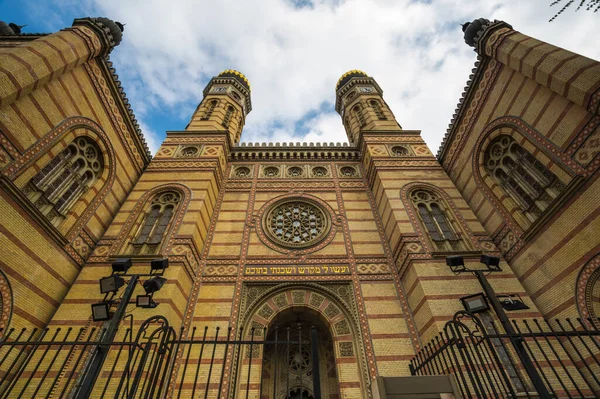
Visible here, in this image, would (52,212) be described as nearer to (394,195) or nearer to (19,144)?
(19,144)

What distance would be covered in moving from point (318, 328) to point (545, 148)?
292 inches

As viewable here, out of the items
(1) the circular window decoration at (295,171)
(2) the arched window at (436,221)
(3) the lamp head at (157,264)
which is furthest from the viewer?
(1) the circular window decoration at (295,171)

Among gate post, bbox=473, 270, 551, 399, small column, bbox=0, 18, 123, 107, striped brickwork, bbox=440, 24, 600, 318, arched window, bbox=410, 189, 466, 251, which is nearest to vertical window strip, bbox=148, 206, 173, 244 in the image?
small column, bbox=0, 18, 123, 107

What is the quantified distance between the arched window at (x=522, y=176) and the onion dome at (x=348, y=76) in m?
11.6

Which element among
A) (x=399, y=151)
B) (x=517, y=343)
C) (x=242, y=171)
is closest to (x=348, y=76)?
(x=399, y=151)

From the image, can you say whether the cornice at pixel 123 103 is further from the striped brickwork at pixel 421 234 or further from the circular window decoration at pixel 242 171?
the striped brickwork at pixel 421 234

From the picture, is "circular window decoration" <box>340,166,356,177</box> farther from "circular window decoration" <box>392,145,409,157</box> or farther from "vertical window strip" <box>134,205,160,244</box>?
"vertical window strip" <box>134,205,160,244</box>

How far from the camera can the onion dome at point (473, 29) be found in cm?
903

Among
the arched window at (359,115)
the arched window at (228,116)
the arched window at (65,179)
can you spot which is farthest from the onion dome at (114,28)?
the arched window at (359,115)

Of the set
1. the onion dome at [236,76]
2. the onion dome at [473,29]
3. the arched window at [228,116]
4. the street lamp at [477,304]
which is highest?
the onion dome at [236,76]

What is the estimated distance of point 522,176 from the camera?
796cm

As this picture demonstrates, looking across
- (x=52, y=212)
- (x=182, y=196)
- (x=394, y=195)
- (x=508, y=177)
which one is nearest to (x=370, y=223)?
(x=394, y=195)

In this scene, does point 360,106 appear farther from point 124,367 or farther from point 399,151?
point 124,367

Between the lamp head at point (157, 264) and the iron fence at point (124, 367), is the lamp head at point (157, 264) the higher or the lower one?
the higher one
